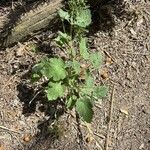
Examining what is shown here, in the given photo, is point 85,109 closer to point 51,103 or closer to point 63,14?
point 51,103

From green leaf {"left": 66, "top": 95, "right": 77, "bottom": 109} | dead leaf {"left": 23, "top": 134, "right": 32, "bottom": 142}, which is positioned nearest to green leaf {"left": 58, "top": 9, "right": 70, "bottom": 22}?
green leaf {"left": 66, "top": 95, "right": 77, "bottom": 109}

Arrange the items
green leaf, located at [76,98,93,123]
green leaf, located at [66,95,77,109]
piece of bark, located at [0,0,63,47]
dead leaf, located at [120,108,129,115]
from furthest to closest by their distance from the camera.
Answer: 1. piece of bark, located at [0,0,63,47]
2. dead leaf, located at [120,108,129,115]
3. green leaf, located at [66,95,77,109]
4. green leaf, located at [76,98,93,123]

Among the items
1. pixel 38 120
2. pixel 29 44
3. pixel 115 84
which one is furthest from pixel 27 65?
pixel 115 84

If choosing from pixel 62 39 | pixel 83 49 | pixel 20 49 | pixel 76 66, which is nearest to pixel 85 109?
pixel 76 66

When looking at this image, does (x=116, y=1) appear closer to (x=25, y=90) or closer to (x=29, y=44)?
(x=29, y=44)

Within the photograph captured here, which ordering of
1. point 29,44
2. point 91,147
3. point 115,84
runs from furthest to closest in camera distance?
point 29,44
point 115,84
point 91,147

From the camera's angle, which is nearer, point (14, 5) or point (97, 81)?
point (97, 81)

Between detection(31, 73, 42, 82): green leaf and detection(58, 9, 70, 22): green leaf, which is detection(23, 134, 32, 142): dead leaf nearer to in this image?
detection(31, 73, 42, 82): green leaf
